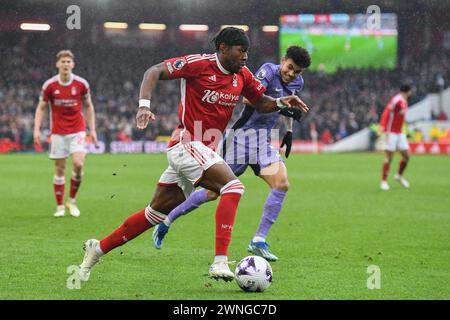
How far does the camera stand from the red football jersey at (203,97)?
6.90m

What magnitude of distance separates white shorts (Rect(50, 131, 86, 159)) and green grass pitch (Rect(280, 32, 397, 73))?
88.5 feet

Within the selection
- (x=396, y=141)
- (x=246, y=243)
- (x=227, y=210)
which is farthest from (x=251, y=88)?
(x=396, y=141)

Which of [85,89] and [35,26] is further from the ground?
[85,89]

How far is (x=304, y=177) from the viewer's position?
2159cm

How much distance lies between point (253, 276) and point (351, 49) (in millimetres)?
33802

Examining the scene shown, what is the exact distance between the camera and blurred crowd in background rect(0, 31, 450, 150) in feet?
121

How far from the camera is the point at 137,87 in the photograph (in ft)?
132

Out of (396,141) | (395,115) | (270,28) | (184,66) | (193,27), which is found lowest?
(396,141)

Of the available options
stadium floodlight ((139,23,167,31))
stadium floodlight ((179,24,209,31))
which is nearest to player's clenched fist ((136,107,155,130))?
stadium floodlight ((139,23,167,31))

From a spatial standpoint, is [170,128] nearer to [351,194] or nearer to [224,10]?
[224,10]

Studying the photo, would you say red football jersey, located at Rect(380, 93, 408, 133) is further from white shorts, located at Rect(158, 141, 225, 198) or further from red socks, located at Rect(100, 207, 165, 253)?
red socks, located at Rect(100, 207, 165, 253)

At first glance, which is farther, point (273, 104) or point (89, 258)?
point (273, 104)

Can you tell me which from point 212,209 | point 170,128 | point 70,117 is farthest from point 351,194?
point 170,128

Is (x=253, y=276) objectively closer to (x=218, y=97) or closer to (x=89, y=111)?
(x=218, y=97)
